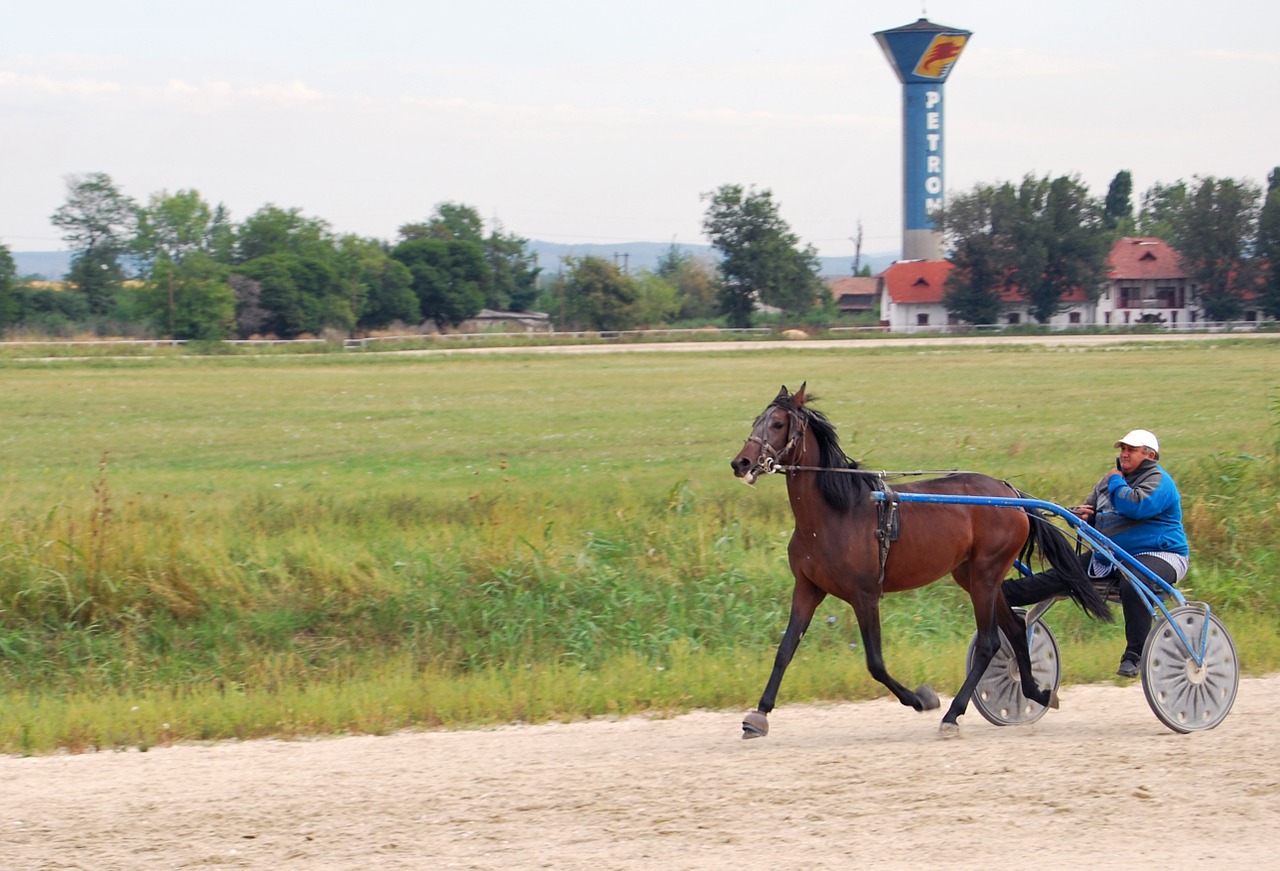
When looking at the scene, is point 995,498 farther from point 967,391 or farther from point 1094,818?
point 967,391

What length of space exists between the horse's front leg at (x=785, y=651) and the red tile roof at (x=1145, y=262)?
88.4 metres

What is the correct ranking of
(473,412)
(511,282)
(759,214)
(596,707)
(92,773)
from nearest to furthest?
(92,773) → (596,707) → (473,412) → (759,214) → (511,282)

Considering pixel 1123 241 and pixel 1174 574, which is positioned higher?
pixel 1123 241

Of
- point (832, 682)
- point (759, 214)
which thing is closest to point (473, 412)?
point (832, 682)

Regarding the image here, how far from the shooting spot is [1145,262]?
93250 millimetres

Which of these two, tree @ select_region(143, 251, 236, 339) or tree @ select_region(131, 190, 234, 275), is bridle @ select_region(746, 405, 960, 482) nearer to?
tree @ select_region(143, 251, 236, 339)

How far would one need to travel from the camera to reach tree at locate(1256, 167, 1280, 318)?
79.0m

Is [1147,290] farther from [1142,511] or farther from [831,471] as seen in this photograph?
[831,471]

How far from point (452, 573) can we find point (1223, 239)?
273 feet


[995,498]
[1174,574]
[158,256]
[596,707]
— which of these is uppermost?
[158,256]

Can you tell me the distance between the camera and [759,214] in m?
90.6

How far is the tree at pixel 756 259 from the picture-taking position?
8894cm

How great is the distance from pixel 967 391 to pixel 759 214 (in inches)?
2209

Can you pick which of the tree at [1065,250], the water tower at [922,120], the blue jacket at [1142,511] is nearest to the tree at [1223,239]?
the tree at [1065,250]
